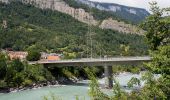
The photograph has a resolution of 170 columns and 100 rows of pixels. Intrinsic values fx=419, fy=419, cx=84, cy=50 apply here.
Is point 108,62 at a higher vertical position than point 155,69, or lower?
Result: lower

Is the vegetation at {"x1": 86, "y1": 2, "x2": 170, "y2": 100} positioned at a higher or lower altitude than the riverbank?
higher

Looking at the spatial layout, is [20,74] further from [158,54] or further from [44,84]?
[158,54]

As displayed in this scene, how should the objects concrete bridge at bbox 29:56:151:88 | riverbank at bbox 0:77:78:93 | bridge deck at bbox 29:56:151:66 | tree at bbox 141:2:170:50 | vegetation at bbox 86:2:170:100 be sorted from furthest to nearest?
bridge deck at bbox 29:56:151:66
concrete bridge at bbox 29:56:151:88
riverbank at bbox 0:77:78:93
tree at bbox 141:2:170:50
vegetation at bbox 86:2:170:100

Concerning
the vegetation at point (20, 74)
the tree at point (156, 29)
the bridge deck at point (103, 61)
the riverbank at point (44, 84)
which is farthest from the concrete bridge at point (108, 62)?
the tree at point (156, 29)

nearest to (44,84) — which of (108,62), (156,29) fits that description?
(108,62)

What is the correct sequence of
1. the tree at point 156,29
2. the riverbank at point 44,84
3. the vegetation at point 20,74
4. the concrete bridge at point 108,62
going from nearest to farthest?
the tree at point 156,29, the riverbank at point 44,84, the concrete bridge at point 108,62, the vegetation at point 20,74

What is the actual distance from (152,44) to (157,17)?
162 cm

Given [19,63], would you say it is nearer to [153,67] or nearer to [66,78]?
[66,78]

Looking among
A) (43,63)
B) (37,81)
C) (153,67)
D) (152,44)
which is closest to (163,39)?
(152,44)

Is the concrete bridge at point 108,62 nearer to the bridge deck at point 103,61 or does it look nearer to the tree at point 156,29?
the bridge deck at point 103,61

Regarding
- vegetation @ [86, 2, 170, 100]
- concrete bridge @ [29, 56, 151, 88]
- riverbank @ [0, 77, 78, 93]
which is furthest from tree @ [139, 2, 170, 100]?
riverbank @ [0, 77, 78, 93]

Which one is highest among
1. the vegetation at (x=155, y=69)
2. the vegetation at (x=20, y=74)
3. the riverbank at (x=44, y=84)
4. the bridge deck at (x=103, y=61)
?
the vegetation at (x=155, y=69)

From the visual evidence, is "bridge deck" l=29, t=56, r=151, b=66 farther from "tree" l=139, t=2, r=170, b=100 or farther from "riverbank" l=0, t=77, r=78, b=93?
"tree" l=139, t=2, r=170, b=100

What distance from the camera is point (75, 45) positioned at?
542 feet
